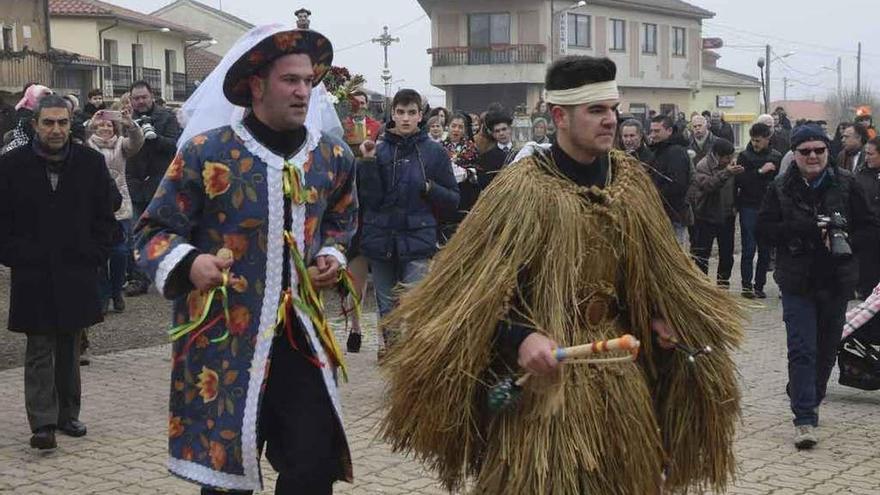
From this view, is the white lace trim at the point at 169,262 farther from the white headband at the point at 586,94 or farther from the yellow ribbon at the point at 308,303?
the white headband at the point at 586,94

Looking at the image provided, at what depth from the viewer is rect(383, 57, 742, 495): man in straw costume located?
4.08 metres

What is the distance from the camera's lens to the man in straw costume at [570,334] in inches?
161

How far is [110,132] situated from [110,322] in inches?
70.5

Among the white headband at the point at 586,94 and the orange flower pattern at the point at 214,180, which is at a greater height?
the white headband at the point at 586,94

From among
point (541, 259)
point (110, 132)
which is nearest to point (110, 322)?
point (110, 132)

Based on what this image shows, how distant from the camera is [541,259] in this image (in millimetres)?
4145

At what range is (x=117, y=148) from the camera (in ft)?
38.0

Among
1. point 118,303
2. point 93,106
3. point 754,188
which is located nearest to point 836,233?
point 754,188

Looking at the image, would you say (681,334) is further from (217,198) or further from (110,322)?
(110,322)

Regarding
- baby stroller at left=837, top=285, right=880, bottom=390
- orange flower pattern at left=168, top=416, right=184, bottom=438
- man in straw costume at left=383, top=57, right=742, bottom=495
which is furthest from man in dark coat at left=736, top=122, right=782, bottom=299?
orange flower pattern at left=168, top=416, right=184, bottom=438

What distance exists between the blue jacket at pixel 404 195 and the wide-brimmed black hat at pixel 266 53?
13.9 feet

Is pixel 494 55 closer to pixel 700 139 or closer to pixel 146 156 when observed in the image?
pixel 700 139

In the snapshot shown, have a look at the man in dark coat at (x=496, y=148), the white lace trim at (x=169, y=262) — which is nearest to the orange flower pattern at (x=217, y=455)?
the white lace trim at (x=169, y=262)

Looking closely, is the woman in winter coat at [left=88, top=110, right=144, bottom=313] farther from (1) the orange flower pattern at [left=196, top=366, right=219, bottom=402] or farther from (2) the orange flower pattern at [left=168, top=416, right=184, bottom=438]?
(1) the orange flower pattern at [left=196, top=366, right=219, bottom=402]
